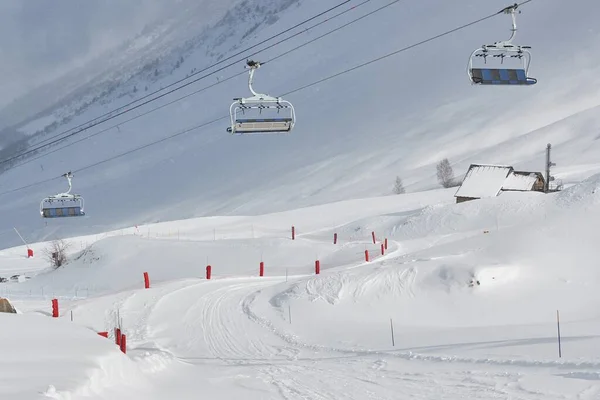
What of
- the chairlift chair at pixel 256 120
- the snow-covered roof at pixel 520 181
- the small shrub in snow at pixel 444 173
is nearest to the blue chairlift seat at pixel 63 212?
the chairlift chair at pixel 256 120

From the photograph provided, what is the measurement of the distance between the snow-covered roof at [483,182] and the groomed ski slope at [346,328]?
24.0 meters

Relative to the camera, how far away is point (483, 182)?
58.8m

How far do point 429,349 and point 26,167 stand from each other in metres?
202

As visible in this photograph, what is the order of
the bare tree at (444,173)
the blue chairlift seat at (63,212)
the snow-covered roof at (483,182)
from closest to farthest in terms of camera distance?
the blue chairlift seat at (63,212), the snow-covered roof at (483,182), the bare tree at (444,173)

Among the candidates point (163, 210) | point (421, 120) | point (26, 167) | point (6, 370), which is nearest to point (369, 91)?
point (421, 120)

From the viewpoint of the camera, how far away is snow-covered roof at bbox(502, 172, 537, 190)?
210 ft

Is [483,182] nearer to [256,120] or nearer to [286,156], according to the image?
[256,120]

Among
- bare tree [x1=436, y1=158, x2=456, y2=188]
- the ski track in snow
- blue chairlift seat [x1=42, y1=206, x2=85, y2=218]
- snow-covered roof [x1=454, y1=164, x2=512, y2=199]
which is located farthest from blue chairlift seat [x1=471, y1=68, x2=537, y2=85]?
bare tree [x1=436, y1=158, x2=456, y2=188]

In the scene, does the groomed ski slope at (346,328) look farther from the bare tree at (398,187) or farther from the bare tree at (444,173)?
the bare tree at (444,173)

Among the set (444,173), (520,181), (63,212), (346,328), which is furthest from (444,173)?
(346,328)

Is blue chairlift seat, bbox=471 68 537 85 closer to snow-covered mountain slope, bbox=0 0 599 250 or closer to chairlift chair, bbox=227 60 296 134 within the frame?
chairlift chair, bbox=227 60 296 134

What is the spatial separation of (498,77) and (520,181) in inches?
2041

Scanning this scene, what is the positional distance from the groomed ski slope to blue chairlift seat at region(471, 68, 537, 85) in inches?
219

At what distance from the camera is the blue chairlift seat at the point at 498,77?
1681cm
